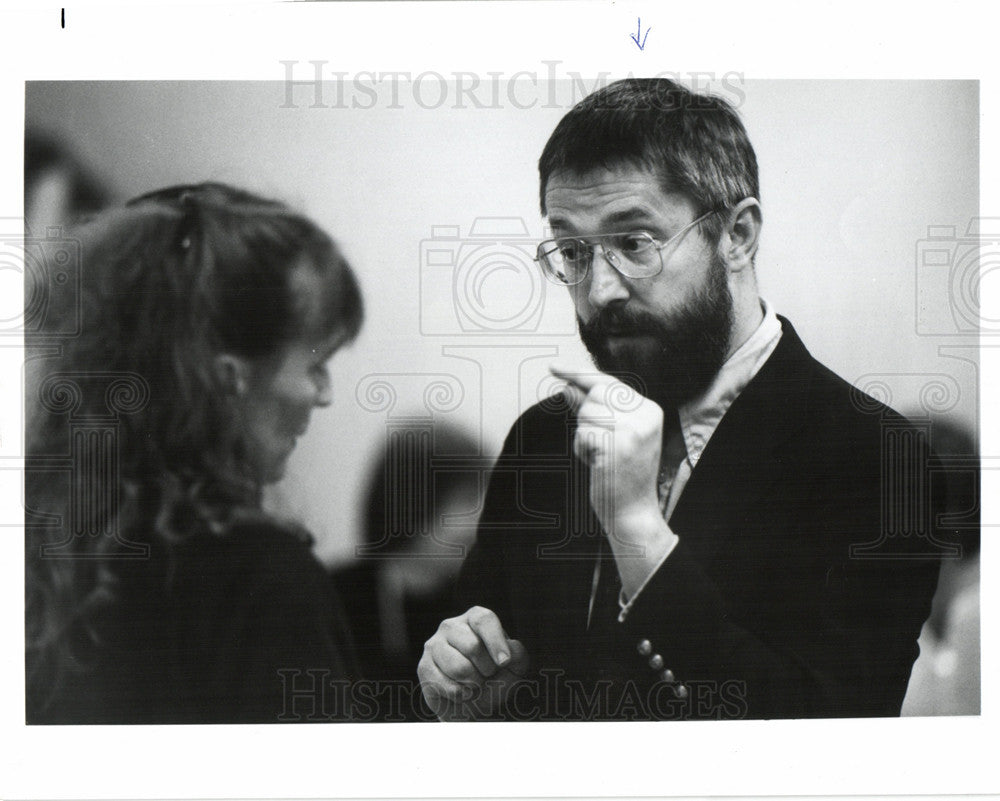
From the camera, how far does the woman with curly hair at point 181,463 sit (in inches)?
84.5

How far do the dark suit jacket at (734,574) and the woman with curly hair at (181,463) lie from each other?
1.63 feet

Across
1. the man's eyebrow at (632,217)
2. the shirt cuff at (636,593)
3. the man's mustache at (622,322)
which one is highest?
the man's eyebrow at (632,217)

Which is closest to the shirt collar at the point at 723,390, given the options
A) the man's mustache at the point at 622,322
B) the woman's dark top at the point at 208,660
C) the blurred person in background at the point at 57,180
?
the man's mustache at the point at 622,322

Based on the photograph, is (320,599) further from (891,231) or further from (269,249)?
(891,231)

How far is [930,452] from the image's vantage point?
86.7 inches

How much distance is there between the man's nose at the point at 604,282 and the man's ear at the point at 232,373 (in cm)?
89

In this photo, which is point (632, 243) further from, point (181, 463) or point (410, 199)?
point (181, 463)

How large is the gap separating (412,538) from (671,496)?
0.66 metres

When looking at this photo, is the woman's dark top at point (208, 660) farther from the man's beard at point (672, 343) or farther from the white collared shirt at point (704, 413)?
the man's beard at point (672, 343)

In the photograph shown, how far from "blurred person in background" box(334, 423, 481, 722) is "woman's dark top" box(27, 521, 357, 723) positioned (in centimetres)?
11

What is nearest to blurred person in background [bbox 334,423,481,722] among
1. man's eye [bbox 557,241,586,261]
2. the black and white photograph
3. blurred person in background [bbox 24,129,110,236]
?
the black and white photograph

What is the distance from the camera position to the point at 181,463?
2146mm

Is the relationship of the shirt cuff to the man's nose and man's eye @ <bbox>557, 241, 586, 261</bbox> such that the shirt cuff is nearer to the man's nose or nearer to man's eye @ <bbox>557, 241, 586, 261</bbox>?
the man's nose

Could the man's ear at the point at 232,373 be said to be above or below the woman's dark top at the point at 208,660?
above
